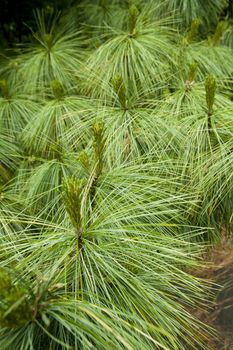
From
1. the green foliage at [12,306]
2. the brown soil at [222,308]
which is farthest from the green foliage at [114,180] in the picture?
the brown soil at [222,308]

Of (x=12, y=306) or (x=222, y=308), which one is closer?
(x=12, y=306)

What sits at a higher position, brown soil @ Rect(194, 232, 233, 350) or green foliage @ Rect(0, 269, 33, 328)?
green foliage @ Rect(0, 269, 33, 328)

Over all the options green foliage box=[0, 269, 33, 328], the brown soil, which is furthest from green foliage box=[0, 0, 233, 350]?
the brown soil

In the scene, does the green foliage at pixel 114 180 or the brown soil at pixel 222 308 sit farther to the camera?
the brown soil at pixel 222 308

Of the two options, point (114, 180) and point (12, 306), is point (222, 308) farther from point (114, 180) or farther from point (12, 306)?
point (12, 306)

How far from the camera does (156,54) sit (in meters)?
1.01

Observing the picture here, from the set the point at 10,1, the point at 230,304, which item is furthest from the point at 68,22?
the point at 230,304

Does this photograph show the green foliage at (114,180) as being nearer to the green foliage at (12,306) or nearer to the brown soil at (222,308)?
the green foliage at (12,306)

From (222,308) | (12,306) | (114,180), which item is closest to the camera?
(12,306)

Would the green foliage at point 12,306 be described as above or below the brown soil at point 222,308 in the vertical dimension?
above

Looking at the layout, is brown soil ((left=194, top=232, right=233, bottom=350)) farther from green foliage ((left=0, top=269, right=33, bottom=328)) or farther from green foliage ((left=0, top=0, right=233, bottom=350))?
green foliage ((left=0, top=269, right=33, bottom=328))

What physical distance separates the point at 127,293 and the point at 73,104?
54 centimetres

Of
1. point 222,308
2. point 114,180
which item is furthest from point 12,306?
point 222,308

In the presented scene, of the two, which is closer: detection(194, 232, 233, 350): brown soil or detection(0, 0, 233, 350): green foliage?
detection(0, 0, 233, 350): green foliage
